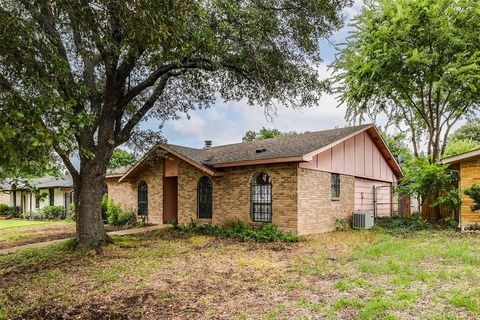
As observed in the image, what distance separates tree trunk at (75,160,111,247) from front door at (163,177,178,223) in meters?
6.53

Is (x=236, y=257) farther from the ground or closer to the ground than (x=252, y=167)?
closer to the ground

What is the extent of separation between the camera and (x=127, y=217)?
1773 centimetres

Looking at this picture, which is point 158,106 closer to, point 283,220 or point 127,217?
point 283,220

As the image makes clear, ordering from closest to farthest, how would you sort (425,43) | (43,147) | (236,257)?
(43,147)
(236,257)
(425,43)

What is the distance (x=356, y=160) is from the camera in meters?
15.1

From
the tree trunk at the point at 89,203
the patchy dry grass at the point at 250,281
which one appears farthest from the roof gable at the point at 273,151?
the tree trunk at the point at 89,203

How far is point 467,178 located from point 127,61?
12090mm

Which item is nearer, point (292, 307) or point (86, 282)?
point (292, 307)

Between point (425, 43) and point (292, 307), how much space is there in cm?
1448

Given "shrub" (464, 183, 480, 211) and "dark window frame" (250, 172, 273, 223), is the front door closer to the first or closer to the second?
"dark window frame" (250, 172, 273, 223)

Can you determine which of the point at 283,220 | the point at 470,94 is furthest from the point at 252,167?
the point at 470,94

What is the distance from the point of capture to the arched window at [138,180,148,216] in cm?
1752

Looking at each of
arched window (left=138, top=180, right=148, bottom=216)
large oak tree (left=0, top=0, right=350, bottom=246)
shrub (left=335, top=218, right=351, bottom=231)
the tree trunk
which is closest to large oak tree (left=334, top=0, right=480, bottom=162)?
shrub (left=335, top=218, right=351, bottom=231)

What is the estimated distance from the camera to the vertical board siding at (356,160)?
13.2m
